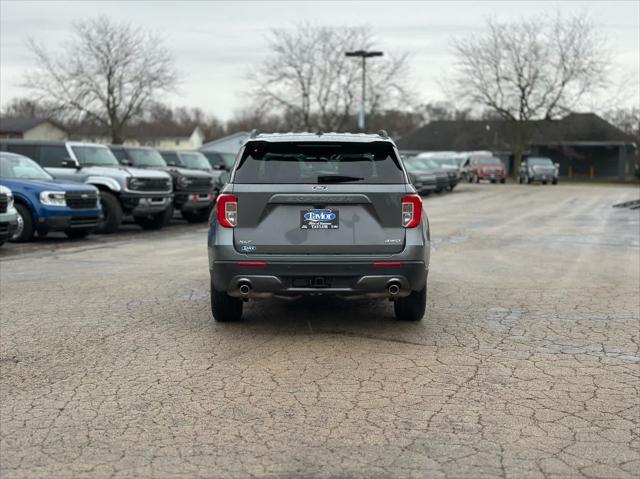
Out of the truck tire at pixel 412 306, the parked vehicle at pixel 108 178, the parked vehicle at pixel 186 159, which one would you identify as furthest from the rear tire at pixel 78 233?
the truck tire at pixel 412 306

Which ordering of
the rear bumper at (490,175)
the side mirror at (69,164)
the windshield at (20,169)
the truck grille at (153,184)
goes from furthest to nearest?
1. the rear bumper at (490,175)
2. the truck grille at (153,184)
3. the side mirror at (69,164)
4. the windshield at (20,169)

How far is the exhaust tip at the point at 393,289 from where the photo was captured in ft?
22.4

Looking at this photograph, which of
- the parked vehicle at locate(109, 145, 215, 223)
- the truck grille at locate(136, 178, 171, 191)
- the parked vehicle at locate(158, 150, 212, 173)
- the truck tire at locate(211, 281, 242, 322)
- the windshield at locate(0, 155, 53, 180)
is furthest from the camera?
the parked vehicle at locate(158, 150, 212, 173)

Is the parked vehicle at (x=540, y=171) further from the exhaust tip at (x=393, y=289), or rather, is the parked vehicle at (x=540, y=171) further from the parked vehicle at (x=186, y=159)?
the exhaust tip at (x=393, y=289)

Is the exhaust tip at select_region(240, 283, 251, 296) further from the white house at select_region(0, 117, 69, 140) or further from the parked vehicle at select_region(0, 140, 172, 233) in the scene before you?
the white house at select_region(0, 117, 69, 140)

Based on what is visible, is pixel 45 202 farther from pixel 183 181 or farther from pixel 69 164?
pixel 183 181

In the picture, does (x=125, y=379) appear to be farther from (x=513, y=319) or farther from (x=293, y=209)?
(x=513, y=319)

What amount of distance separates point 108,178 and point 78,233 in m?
1.62

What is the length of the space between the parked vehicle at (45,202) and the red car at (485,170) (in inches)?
1497

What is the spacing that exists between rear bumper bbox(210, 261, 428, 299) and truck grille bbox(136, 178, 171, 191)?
1149 cm

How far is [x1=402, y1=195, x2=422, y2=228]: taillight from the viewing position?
689 centimetres

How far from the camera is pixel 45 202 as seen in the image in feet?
49.5

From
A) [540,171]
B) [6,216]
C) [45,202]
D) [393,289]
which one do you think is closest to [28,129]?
[540,171]

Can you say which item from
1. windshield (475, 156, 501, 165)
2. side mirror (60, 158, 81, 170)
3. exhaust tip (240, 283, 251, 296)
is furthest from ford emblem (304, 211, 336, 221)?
windshield (475, 156, 501, 165)
